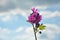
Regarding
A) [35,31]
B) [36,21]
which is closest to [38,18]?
[36,21]

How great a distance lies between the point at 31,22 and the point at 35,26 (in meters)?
0.25

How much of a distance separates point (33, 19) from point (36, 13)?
0.94 feet

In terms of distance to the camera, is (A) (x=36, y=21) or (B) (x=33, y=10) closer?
(A) (x=36, y=21)

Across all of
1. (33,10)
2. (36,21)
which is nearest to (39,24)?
(36,21)

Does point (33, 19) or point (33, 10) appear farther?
point (33, 10)

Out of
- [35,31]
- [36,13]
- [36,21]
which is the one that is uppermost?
[36,13]

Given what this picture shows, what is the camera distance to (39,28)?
5629mm

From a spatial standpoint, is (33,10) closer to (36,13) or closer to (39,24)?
(36,13)

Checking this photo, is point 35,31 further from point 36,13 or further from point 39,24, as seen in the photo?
point 36,13

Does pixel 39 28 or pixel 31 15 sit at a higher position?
pixel 31 15

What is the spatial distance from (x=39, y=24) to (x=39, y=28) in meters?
0.28

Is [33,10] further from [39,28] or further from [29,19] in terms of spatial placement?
[39,28]

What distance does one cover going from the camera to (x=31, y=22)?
5.42 metres

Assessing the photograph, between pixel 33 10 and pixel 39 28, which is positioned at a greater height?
pixel 33 10
